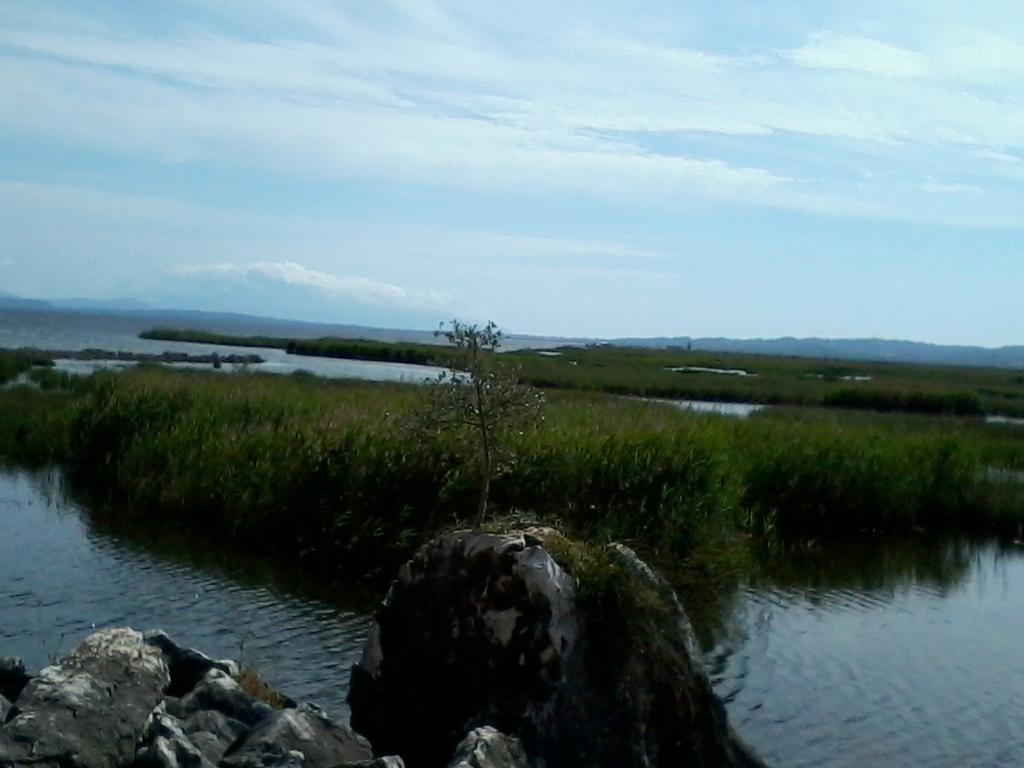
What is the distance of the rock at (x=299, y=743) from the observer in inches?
319

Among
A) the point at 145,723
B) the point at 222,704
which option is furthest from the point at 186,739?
the point at 222,704

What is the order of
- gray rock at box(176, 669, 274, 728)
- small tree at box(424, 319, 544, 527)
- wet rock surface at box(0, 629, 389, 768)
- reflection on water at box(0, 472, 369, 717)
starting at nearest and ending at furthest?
wet rock surface at box(0, 629, 389, 768), gray rock at box(176, 669, 274, 728), small tree at box(424, 319, 544, 527), reflection on water at box(0, 472, 369, 717)

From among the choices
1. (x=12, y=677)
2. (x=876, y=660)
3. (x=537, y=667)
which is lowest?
(x=876, y=660)

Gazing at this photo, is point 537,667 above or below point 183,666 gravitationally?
above

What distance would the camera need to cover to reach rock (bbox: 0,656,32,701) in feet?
31.8

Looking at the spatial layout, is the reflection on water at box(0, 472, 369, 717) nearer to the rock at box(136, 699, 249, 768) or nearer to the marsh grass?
the marsh grass

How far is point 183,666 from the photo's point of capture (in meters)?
10.1

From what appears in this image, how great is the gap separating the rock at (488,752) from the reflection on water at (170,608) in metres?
3.27

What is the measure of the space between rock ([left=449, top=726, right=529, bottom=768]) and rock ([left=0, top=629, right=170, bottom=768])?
2.07m

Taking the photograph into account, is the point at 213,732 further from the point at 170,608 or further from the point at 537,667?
the point at 170,608

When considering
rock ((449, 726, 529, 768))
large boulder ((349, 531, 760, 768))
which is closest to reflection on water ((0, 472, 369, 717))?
large boulder ((349, 531, 760, 768))

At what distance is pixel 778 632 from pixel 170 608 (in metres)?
7.47

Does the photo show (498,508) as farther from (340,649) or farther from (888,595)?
(888,595)

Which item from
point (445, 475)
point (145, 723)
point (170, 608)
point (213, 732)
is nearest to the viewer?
point (145, 723)
